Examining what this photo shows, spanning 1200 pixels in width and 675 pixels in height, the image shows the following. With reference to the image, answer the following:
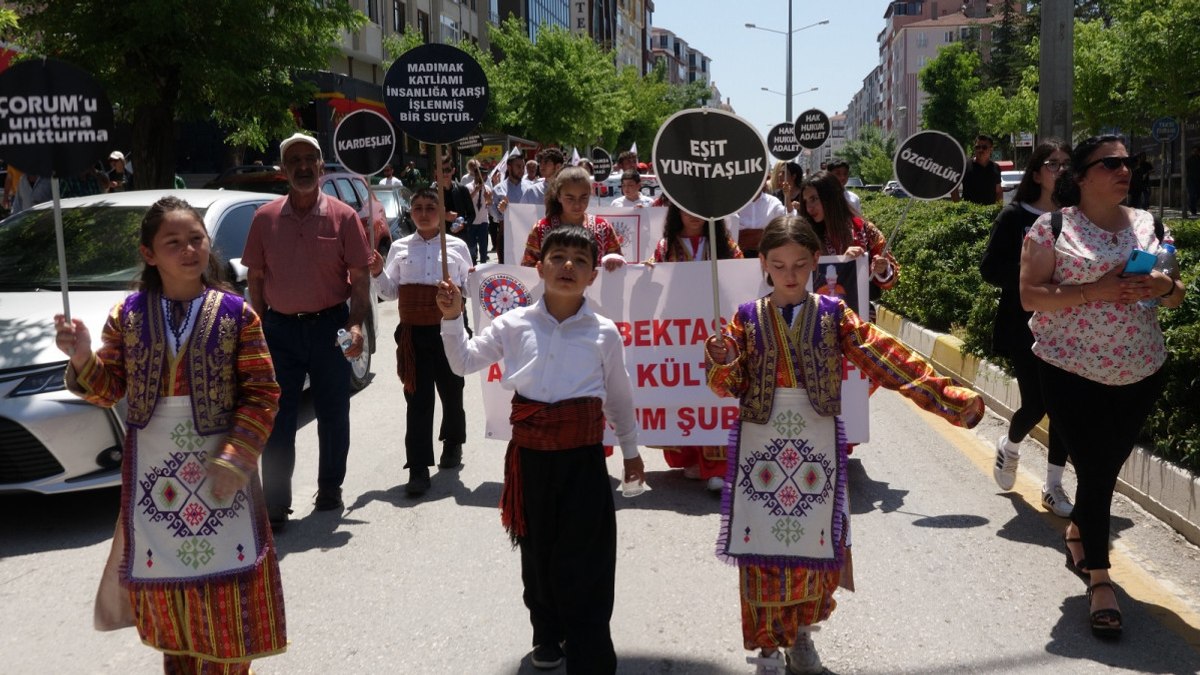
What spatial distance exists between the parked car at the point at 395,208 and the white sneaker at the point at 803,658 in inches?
526

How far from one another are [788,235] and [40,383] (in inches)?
155

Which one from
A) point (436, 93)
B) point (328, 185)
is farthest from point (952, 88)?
point (436, 93)

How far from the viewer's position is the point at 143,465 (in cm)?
357

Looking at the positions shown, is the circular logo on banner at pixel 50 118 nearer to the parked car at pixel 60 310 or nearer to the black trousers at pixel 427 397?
the parked car at pixel 60 310

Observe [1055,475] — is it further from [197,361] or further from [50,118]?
[50,118]

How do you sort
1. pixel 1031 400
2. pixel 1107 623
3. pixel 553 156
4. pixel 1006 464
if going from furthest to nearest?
pixel 553 156, pixel 1006 464, pixel 1031 400, pixel 1107 623

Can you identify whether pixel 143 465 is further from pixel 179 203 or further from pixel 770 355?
pixel 770 355

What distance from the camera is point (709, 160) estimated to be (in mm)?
4672

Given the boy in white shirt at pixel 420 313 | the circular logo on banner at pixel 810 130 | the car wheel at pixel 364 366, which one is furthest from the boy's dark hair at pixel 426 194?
the circular logo on banner at pixel 810 130

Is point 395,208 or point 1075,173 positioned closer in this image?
point 1075,173

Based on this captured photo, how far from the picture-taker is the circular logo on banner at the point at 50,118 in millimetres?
4375

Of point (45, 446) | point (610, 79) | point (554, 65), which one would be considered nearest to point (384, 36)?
point (554, 65)

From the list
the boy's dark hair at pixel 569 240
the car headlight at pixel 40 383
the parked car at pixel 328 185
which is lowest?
the car headlight at pixel 40 383

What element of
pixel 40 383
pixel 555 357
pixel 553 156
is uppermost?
pixel 553 156
